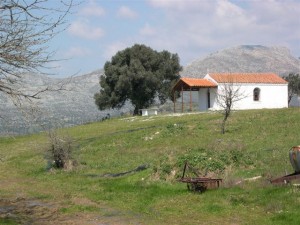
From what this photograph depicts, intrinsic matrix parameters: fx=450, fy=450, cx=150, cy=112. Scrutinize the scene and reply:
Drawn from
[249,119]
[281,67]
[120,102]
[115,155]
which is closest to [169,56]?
[120,102]

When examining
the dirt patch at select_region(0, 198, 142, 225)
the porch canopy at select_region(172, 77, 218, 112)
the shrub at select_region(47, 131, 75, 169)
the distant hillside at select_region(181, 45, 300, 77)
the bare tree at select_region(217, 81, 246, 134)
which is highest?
the distant hillside at select_region(181, 45, 300, 77)

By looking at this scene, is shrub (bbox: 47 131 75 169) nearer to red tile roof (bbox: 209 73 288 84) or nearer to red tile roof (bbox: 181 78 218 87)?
red tile roof (bbox: 181 78 218 87)

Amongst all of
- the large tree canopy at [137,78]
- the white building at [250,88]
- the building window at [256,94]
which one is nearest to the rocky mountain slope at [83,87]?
the large tree canopy at [137,78]

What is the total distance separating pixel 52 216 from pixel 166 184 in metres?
4.58

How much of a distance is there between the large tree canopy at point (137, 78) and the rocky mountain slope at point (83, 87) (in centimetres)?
258

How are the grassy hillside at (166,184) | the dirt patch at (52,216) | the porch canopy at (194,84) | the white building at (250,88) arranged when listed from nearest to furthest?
the dirt patch at (52,216) → the grassy hillside at (166,184) → the white building at (250,88) → the porch canopy at (194,84)

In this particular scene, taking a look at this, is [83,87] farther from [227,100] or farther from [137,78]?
[137,78]

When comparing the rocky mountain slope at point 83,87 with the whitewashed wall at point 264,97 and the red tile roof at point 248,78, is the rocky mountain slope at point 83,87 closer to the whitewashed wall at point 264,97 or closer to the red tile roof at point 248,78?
the red tile roof at point 248,78

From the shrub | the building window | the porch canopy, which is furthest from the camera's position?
the building window

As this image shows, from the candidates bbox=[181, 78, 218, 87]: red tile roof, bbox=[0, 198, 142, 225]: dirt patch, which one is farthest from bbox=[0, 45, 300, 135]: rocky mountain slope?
bbox=[181, 78, 218, 87]: red tile roof

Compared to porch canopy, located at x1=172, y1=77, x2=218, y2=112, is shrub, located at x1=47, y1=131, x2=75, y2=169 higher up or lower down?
lower down

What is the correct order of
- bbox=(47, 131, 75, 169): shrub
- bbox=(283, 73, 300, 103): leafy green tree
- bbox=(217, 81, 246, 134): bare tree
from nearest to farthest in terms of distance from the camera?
1. bbox=(47, 131, 75, 169): shrub
2. bbox=(217, 81, 246, 134): bare tree
3. bbox=(283, 73, 300, 103): leafy green tree

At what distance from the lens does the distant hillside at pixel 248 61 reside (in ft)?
427

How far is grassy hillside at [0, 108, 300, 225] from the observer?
11.9 meters
